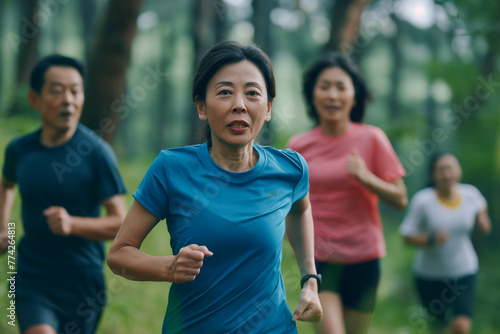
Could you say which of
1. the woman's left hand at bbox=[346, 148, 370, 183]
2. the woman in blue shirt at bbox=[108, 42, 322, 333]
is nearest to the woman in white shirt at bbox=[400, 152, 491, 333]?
the woman's left hand at bbox=[346, 148, 370, 183]

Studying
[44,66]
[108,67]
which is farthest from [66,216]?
[108,67]

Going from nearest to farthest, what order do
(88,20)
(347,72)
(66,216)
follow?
(66,216) → (347,72) → (88,20)

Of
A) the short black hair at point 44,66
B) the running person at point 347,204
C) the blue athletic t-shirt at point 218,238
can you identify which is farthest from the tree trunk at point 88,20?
the blue athletic t-shirt at point 218,238

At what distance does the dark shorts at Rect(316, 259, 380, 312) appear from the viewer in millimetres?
4539

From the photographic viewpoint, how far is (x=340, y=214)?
14.8ft

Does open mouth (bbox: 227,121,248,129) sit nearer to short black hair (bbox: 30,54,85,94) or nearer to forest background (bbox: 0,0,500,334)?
short black hair (bbox: 30,54,85,94)

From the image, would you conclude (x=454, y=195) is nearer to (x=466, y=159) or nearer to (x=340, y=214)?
(x=340, y=214)

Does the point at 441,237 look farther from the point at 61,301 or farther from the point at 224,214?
the point at 224,214

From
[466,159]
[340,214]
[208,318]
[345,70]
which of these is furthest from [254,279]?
[466,159]

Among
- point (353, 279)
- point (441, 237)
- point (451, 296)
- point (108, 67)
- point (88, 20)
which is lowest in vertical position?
point (451, 296)

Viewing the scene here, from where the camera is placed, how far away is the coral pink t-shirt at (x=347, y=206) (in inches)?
177

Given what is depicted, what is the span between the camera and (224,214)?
2.42 metres

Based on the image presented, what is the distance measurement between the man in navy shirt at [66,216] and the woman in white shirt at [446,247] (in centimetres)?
336

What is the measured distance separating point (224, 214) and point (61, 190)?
182 centimetres
